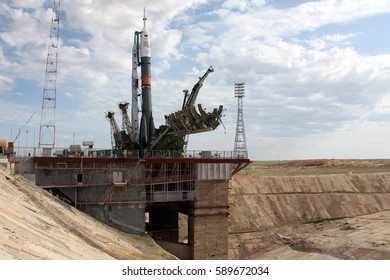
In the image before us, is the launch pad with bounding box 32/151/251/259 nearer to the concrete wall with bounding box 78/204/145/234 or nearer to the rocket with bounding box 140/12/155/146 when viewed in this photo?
the concrete wall with bounding box 78/204/145/234

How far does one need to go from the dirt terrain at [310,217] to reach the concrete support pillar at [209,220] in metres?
10.4

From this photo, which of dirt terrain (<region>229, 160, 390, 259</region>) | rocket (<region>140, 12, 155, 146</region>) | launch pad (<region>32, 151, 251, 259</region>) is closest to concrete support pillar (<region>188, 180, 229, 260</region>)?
launch pad (<region>32, 151, 251, 259</region>)

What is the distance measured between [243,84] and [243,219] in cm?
3990

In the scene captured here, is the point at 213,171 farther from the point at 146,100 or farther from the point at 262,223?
the point at 262,223

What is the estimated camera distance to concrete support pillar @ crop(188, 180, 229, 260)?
1838 inches

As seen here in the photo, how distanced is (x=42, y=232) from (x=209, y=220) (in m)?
27.8

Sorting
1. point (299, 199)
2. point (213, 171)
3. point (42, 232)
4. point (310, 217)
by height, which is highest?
point (213, 171)

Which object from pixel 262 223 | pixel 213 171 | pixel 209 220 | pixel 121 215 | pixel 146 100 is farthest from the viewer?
pixel 262 223

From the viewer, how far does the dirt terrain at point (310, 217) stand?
53625mm

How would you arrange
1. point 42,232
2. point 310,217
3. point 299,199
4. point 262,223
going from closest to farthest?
→ point 42,232 → point 262,223 → point 310,217 → point 299,199

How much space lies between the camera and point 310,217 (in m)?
74.4

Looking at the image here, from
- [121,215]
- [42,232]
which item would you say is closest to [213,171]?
[121,215]

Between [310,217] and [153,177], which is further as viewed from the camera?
[310,217]
